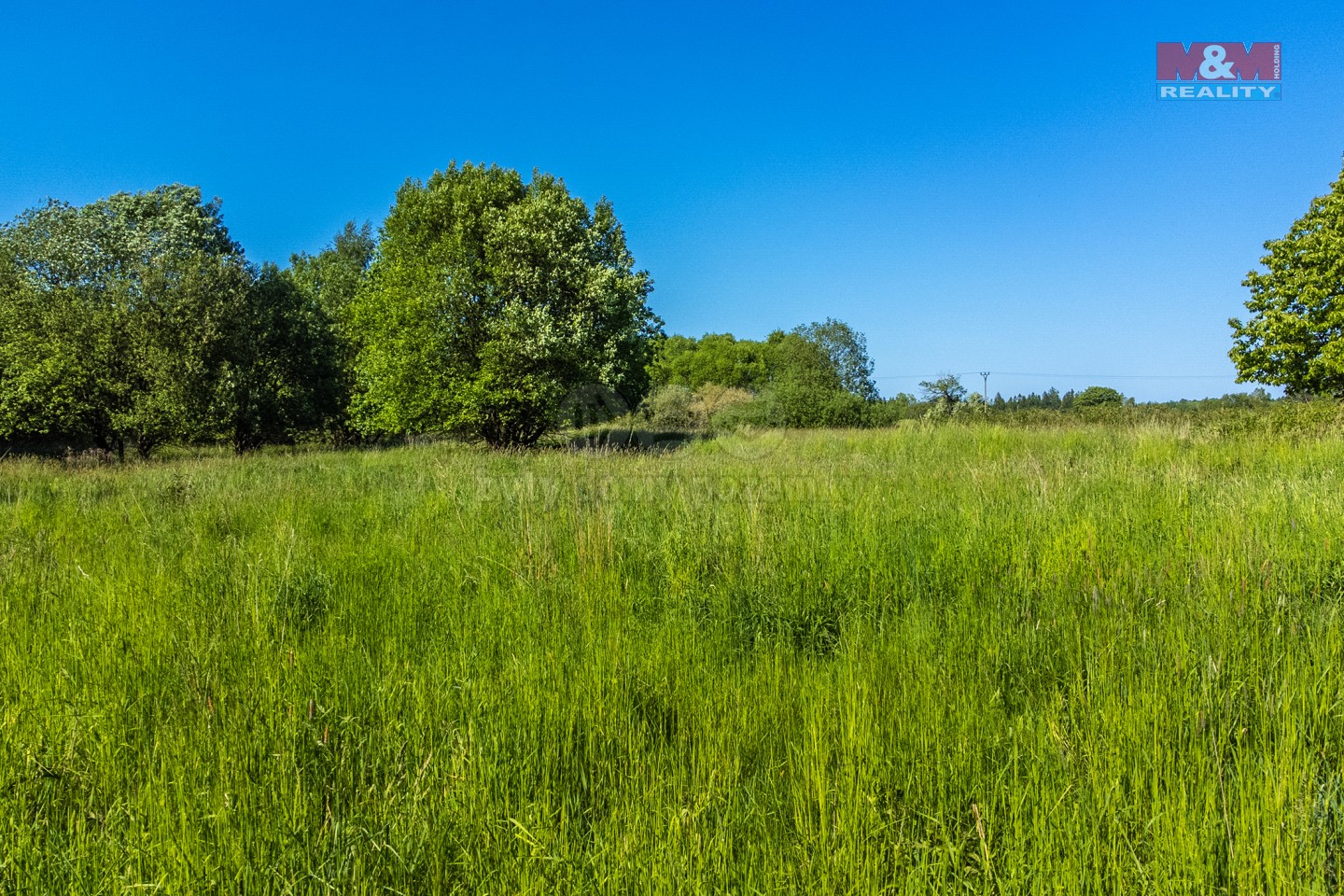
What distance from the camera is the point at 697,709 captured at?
2.48 m

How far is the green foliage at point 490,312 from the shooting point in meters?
21.1

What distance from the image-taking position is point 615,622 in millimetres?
3309

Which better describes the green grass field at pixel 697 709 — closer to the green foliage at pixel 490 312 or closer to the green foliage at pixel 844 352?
the green foliage at pixel 490 312

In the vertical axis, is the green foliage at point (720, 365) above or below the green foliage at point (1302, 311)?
above

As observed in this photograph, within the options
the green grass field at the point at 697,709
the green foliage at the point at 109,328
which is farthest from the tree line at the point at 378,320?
the green grass field at the point at 697,709

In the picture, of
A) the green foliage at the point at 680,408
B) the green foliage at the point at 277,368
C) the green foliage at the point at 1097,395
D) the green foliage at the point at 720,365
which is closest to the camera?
the green foliage at the point at 277,368

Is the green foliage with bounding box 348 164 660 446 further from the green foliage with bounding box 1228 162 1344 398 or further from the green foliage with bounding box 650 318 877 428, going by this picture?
the green foliage with bounding box 1228 162 1344 398

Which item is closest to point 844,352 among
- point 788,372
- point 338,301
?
point 788,372

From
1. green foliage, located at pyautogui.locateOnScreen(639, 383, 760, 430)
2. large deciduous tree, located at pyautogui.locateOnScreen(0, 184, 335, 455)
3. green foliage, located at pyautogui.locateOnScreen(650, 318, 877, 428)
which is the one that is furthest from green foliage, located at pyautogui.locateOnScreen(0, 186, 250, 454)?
green foliage, located at pyautogui.locateOnScreen(639, 383, 760, 430)

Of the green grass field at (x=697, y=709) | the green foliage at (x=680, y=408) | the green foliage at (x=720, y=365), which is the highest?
the green foliage at (x=720, y=365)

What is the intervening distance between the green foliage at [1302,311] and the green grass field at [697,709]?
35300mm

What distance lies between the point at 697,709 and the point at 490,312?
854 inches

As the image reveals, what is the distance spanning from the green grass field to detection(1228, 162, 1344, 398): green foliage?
1390 inches

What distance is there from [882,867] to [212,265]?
1141 inches
